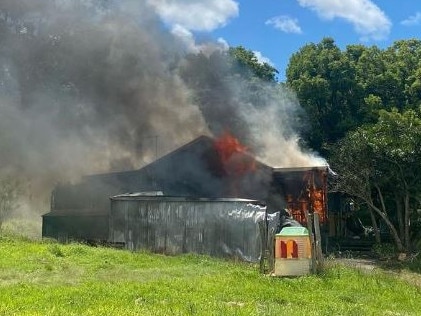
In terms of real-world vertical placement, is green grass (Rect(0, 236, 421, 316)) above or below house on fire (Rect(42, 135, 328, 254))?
below

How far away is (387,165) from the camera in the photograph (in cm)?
2070

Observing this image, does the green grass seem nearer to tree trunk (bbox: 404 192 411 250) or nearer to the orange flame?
tree trunk (bbox: 404 192 411 250)

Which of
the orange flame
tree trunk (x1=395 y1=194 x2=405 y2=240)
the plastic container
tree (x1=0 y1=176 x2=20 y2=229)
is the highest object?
the orange flame

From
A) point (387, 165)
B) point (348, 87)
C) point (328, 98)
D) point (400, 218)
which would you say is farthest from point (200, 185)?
point (348, 87)

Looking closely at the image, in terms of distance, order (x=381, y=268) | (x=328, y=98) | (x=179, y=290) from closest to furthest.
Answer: (x=179, y=290) < (x=381, y=268) < (x=328, y=98)

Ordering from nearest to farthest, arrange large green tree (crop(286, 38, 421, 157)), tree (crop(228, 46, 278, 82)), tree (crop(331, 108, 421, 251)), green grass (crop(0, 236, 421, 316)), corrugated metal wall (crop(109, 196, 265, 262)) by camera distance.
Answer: green grass (crop(0, 236, 421, 316)), corrugated metal wall (crop(109, 196, 265, 262)), tree (crop(331, 108, 421, 251)), large green tree (crop(286, 38, 421, 157)), tree (crop(228, 46, 278, 82))

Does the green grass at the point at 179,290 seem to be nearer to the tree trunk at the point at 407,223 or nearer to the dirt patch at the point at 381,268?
the dirt patch at the point at 381,268

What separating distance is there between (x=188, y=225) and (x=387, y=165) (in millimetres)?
8255

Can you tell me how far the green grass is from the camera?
8031 mm

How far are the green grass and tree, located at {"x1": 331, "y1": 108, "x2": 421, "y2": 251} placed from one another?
8101 mm

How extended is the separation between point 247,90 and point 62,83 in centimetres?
1115

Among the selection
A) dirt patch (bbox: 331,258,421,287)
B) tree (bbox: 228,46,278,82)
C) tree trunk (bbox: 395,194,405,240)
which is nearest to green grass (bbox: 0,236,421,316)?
dirt patch (bbox: 331,258,421,287)

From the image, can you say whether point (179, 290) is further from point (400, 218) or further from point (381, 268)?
point (400, 218)

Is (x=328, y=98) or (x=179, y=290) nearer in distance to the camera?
(x=179, y=290)
